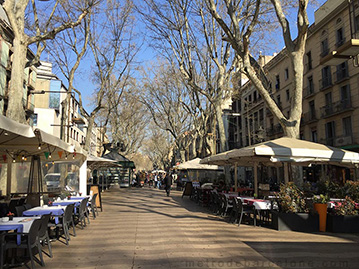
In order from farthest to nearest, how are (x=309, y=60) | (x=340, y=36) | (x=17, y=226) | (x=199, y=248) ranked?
(x=309, y=60), (x=340, y=36), (x=199, y=248), (x=17, y=226)

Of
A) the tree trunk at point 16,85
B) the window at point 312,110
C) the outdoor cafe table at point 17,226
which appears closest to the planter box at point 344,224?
the outdoor cafe table at point 17,226

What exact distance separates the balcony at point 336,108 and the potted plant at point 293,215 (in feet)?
62.9

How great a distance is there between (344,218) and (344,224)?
16 cm

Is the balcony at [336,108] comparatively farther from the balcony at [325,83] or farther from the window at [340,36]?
the window at [340,36]

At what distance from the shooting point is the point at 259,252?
20.0ft

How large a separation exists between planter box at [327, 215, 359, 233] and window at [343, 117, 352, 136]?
19.2m

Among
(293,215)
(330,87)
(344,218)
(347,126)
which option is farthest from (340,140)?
A: (293,215)

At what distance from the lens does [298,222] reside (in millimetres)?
8297

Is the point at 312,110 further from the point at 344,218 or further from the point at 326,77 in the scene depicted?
the point at 344,218

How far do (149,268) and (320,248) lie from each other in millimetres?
3645

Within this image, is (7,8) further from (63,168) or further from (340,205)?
(340,205)

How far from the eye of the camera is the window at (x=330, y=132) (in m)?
27.0

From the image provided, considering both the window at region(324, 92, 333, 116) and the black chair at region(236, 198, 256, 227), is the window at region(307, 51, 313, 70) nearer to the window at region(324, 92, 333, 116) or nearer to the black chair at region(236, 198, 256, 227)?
the window at region(324, 92, 333, 116)

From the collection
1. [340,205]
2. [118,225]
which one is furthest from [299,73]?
[118,225]
